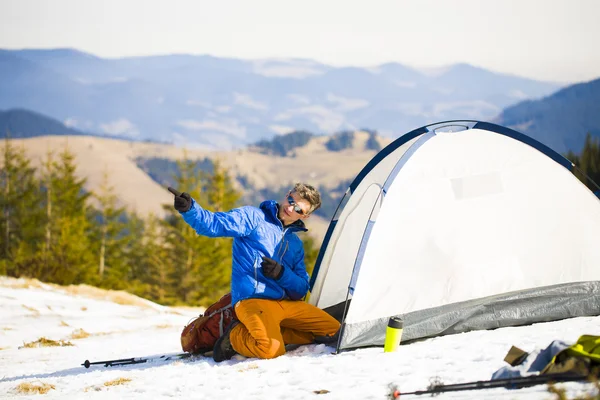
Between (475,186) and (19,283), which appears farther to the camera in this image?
(19,283)

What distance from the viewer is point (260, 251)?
6793 millimetres

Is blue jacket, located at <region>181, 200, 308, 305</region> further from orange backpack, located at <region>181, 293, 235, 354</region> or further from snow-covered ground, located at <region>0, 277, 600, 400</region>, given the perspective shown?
snow-covered ground, located at <region>0, 277, 600, 400</region>

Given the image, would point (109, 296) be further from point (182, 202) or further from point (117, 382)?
point (182, 202)

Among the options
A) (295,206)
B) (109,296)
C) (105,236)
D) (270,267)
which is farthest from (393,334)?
(105,236)

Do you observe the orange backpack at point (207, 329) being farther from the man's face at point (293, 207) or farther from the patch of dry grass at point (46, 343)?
the patch of dry grass at point (46, 343)

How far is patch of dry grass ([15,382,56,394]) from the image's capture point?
6.23m

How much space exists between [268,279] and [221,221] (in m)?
0.86

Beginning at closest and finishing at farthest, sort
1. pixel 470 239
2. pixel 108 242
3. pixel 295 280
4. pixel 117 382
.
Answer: pixel 117 382
pixel 295 280
pixel 470 239
pixel 108 242

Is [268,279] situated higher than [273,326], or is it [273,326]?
[268,279]

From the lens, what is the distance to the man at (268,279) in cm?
656

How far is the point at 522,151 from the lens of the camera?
7555 mm

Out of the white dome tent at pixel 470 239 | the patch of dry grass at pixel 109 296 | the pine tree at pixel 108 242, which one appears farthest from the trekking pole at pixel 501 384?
the pine tree at pixel 108 242

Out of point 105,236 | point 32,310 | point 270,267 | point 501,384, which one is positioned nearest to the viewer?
point 501,384

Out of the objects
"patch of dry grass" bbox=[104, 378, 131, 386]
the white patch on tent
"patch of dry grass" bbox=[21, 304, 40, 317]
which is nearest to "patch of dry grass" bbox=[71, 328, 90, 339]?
"patch of dry grass" bbox=[21, 304, 40, 317]
